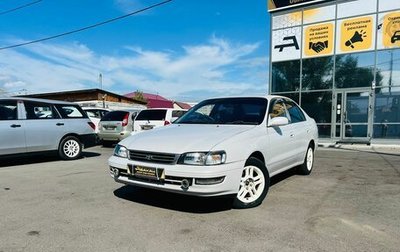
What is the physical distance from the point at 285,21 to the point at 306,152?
11882mm

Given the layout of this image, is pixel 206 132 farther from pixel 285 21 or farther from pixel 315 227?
pixel 285 21

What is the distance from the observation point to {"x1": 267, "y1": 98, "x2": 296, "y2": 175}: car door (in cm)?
541

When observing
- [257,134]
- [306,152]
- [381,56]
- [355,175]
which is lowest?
[355,175]

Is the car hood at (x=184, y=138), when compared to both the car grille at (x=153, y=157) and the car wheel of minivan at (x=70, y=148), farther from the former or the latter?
the car wheel of minivan at (x=70, y=148)

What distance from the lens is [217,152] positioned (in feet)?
14.1

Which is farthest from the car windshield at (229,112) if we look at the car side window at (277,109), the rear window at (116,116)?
the rear window at (116,116)

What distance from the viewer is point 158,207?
4.78 metres

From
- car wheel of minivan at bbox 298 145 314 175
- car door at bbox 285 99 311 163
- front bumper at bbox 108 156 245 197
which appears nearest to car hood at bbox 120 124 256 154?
front bumper at bbox 108 156 245 197

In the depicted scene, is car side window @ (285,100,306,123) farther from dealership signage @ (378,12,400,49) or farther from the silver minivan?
dealership signage @ (378,12,400,49)

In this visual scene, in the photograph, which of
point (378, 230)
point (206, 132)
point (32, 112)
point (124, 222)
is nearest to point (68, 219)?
point (124, 222)

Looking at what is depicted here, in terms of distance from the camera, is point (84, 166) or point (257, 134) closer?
point (257, 134)

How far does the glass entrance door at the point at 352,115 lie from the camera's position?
15430 mm

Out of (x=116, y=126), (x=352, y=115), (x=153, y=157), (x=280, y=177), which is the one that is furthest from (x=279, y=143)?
(x=352, y=115)

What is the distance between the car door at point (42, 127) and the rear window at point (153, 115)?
3.87 metres
